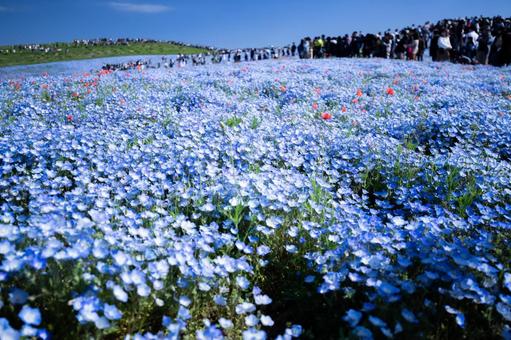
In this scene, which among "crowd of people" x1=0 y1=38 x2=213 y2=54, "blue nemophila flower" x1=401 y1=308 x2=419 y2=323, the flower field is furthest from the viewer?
"crowd of people" x1=0 y1=38 x2=213 y2=54

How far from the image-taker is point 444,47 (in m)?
21.6

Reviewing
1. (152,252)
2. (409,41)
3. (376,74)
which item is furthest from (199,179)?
(409,41)

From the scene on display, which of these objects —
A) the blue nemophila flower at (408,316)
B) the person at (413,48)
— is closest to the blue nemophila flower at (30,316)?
the blue nemophila flower at (408,316)

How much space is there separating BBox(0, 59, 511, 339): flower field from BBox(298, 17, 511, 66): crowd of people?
1636 cm

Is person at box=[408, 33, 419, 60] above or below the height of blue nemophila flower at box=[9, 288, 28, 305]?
above

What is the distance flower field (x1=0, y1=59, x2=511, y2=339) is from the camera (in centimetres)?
229

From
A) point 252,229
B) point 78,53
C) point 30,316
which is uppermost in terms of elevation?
point 78,53

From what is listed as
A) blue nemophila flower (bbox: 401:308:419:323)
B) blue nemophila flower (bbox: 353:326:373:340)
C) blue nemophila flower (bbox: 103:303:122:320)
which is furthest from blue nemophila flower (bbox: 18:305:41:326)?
blue nemophila flower (bbox: 401:308:419:323)

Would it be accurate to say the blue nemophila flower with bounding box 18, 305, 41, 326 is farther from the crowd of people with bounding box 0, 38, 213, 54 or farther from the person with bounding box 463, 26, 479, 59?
the crowd of people with bounding box 0, 38, 213, 54

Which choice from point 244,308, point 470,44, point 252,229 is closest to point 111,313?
point 244,308

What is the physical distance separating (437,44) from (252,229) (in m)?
22.9

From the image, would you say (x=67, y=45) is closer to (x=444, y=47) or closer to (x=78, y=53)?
(x=78, y=53)

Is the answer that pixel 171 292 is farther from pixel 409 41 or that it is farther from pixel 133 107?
pixel 409 41

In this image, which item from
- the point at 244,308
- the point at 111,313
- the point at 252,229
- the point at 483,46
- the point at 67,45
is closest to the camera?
the point at 111,313
